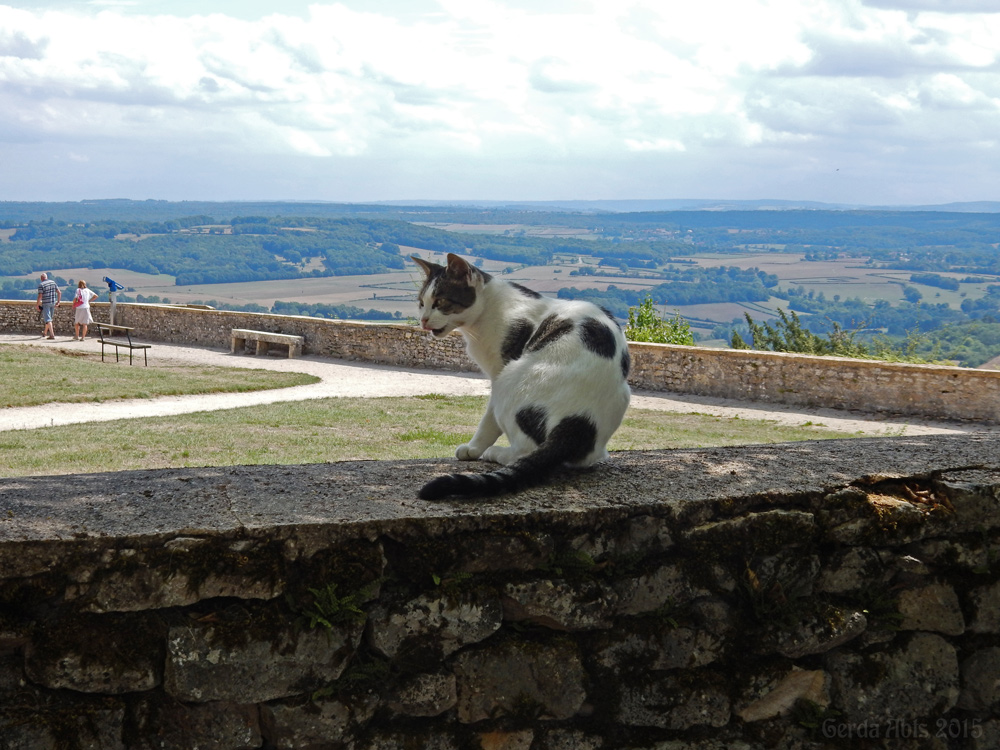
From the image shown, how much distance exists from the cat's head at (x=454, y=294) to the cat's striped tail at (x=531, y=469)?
2.86ft

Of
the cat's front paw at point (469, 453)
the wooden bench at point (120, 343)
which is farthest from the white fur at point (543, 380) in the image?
the wooden bench at point (120, 343)

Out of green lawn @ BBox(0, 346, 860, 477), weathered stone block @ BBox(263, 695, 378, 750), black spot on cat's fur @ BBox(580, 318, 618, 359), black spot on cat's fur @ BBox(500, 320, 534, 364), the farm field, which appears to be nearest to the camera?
weathered stone block @ BBox(263, 695, 378, 750)

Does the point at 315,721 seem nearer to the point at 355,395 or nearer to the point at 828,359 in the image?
the point at 355,395

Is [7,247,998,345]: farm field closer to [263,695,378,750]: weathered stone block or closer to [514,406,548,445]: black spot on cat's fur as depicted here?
[514,406,548,445]: black spot on cat's fur

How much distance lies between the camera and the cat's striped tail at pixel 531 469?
283 centimetres

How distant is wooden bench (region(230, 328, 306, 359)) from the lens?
21.6 metres

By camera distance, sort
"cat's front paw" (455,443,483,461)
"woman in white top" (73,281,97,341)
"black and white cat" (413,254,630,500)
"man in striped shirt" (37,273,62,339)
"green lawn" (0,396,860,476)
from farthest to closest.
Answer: "woman in white top" (73,281,97,341), "man in striped shirt" (37,273,62,339), "green lawn" (0,396,860,476), "cat's front paw" (455,443,483,461), "black and white cat" (413,254,630,500)

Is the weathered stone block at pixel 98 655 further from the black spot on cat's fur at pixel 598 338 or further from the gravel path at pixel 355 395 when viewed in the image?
the gravel path at pixel 355 395

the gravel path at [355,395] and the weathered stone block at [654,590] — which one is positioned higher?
the weathered stone block at [654,590]

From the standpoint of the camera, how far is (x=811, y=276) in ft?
320

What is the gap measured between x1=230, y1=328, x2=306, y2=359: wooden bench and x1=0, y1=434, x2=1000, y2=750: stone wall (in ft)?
61.2

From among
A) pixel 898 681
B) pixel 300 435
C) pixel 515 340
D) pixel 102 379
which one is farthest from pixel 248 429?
pixel 898 681

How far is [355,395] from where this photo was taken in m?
16.2

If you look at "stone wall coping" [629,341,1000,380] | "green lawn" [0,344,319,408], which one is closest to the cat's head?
"green lawn" [0,344,319,408]
